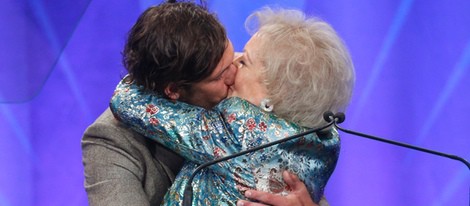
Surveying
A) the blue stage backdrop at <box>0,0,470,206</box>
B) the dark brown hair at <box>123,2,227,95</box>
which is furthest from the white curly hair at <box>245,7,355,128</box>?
the blue stage backdrop at <box>0,0,470,206</box>

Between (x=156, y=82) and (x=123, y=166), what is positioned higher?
(x=156, y=82)

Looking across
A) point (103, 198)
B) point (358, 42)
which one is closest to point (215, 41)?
point (103, 198)

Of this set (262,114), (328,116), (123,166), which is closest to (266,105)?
(262,114)

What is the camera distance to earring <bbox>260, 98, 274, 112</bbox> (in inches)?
49.9

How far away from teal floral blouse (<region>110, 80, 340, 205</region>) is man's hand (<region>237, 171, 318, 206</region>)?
0.04 ft

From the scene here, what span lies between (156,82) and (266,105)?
22cm

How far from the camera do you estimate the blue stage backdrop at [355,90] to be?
1907mm

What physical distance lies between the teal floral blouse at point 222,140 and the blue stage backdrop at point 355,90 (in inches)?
20.8

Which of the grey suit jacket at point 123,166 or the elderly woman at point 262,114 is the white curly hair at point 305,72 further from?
the grey suit jacket at point 123,166

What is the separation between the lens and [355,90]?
6.43 feet

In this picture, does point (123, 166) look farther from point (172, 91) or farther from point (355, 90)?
point (355, 90)

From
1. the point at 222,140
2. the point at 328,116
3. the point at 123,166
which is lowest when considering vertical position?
the point at 123,166

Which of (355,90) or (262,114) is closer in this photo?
(262,114)

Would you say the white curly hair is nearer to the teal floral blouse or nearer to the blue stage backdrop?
the teal floral blouse
